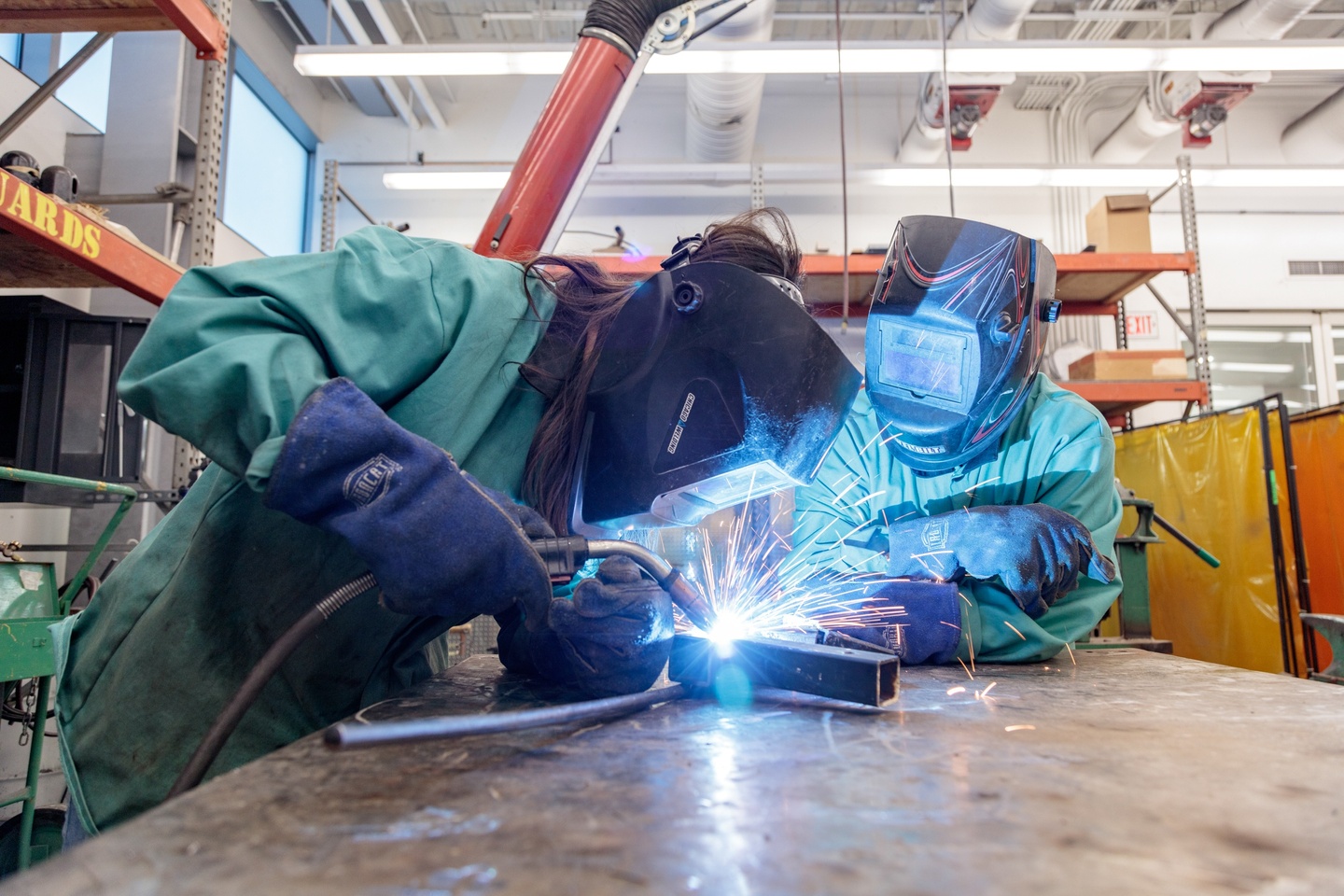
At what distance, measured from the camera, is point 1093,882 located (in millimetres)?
401

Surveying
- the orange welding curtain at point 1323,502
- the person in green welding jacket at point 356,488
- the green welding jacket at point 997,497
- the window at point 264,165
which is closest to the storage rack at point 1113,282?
the orange welding curtain at point 1323,502

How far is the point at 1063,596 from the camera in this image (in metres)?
1.54

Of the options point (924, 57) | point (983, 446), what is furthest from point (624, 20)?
point (924, 57)

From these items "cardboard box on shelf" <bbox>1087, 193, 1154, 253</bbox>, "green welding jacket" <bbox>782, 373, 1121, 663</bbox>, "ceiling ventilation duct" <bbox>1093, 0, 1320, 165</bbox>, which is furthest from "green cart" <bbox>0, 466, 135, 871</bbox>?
"ceiling ventilation duct" <bbox>1093, 0, 1320, 165</bbox>

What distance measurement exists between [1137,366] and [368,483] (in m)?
4.76

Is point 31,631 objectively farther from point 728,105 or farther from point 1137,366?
point 1137,366

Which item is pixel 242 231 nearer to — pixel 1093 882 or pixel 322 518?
pixel 322 518

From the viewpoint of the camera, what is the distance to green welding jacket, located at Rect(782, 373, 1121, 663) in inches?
56.7

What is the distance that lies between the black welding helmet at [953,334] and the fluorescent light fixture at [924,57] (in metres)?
2.45

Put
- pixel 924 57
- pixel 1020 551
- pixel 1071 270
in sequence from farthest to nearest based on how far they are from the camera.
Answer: pixel 1071 270
pixel 924 57
pixel 1020 551

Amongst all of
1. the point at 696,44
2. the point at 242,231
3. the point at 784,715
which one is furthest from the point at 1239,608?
the point at 242,231

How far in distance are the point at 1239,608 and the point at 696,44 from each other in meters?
3.93

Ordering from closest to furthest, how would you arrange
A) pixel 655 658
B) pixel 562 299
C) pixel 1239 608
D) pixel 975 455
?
pixel 655 658 < pixel 562 299 < pixel 975 455 < pixel 1239 608

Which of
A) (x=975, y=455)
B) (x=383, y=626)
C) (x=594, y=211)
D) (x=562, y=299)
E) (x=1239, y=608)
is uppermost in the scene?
(x=594, y=211)
